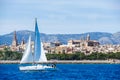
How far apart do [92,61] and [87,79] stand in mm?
140847

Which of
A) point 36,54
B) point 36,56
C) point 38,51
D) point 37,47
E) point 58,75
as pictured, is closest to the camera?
point 58,75

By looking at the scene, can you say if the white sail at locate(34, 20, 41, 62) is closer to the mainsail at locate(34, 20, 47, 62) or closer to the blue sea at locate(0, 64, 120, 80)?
the mainsail at locate(34, 20, 47, 62)

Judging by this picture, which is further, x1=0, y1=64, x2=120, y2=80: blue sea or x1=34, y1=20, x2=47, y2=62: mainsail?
x1=34, y1=20, x2=47, y2=62: mainsail

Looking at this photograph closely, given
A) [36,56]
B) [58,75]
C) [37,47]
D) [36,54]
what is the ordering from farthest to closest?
[37,47] → [36,54] → [36,56] → [58,75]

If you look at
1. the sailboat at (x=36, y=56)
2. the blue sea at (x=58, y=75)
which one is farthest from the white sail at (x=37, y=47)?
the blue sea at (x=58, y=75)

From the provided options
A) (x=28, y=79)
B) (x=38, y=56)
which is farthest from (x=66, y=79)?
(x=38, y=56)

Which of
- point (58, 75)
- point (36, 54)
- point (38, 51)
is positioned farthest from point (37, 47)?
point (58, 75)

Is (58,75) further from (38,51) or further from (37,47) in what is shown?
(37,47)


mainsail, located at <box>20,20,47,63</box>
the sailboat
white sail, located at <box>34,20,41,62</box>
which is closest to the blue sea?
the sailboat

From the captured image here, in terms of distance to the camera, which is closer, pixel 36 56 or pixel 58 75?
pixel 58 75

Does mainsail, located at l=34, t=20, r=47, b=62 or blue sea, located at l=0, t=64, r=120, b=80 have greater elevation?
mainsail, located at l=34, t=20, r=47, b=62

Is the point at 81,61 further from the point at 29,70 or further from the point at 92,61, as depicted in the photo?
the point at 29,70

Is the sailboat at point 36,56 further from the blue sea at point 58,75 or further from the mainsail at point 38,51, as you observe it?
the blue sea at point 58,75

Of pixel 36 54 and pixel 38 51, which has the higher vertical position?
pixel 38 51
